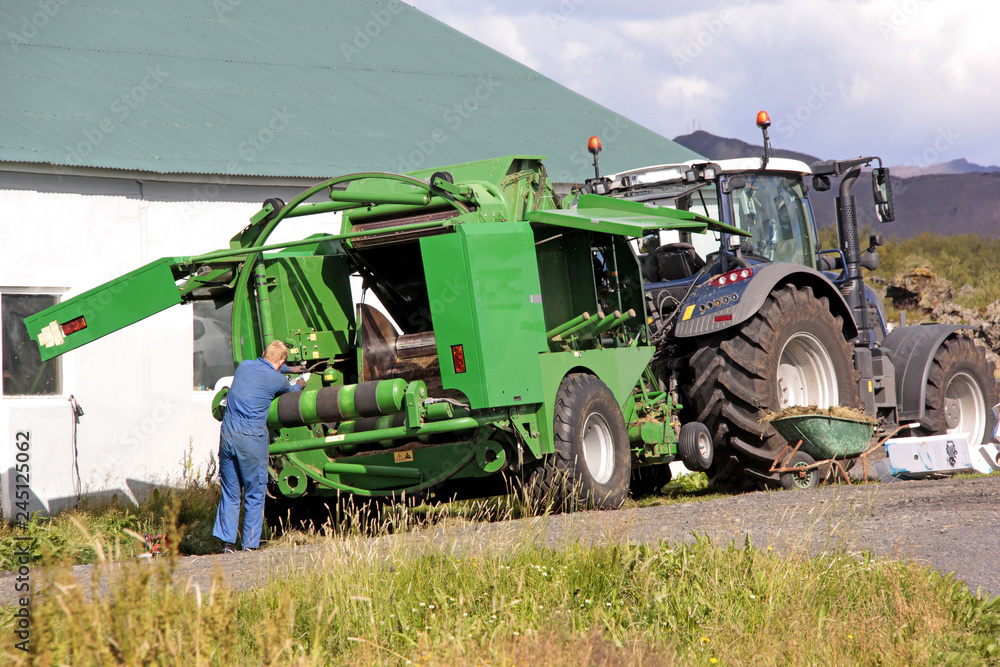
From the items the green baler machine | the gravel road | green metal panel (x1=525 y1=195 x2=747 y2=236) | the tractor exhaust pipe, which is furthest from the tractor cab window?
the gravel road

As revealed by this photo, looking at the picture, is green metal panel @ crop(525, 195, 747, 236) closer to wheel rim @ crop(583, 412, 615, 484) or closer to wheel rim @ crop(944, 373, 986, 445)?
wheel rim @ crop(583, 412, 615, 484)

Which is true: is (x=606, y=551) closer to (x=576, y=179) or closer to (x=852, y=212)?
(x=852, y=212)

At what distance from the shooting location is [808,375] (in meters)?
9.48

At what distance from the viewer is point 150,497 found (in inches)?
390

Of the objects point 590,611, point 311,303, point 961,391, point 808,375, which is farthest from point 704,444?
point 961,391

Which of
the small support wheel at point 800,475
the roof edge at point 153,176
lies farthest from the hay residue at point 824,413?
the roof edge at point 153,176

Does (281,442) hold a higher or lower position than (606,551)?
higher

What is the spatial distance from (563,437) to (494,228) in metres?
1.52

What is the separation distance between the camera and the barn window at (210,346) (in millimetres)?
10836

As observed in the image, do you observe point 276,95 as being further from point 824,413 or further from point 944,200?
point 944,200

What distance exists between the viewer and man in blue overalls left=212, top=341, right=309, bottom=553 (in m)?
7.03

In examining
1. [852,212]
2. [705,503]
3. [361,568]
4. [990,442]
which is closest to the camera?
[361,568]

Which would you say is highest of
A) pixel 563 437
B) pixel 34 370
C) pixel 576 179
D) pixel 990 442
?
pixel 576 179

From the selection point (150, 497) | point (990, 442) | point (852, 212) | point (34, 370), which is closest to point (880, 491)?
point (852, 212)
